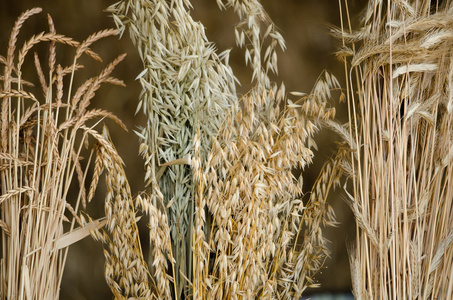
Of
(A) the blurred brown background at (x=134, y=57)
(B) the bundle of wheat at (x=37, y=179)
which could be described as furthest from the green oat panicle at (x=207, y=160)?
(A) the blurred brown background at (x=134, y=57)

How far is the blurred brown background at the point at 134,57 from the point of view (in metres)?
1.91

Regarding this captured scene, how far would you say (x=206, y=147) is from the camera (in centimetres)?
150

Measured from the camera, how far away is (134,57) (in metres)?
1.93

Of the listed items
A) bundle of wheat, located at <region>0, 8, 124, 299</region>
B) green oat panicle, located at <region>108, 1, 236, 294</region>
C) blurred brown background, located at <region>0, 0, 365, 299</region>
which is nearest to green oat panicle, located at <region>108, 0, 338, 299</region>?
green oat panicle, located at <region>108, 1, 236, 294</region>

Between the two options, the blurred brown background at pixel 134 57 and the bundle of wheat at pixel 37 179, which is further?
the blurred brown background at pixel 134 57

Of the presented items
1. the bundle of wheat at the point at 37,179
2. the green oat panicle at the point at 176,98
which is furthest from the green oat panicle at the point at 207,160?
the bundle of wheat at the point at 37,179

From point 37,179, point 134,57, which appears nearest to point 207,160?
point 37,179

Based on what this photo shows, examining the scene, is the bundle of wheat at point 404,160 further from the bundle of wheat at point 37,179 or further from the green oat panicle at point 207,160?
the bundle of wheat at point 37,179

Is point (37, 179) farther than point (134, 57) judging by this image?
No

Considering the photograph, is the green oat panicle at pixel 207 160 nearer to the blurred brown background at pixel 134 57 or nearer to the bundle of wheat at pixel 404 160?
the bundle of wheat at pixel 404 160

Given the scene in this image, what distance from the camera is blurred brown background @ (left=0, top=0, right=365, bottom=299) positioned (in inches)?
75.3

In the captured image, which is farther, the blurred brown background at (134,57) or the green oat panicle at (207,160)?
the blurred brown background at (134,57)

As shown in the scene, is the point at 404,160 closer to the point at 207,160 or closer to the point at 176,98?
the point at 207,160

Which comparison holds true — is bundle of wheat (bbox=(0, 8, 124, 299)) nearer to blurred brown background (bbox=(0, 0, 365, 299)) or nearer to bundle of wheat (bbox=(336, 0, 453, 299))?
blurred brown background (bbox=(0, 0, 365, 299))
